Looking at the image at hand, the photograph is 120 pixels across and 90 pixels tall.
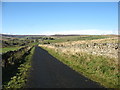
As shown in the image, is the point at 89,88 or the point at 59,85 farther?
the point at 59,85

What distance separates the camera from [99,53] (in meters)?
20.9

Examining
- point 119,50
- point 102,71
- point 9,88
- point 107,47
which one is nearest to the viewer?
point 9,88

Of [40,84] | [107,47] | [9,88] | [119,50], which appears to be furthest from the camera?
[107,47]

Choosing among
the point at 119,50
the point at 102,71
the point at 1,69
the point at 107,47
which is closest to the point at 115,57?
the point at 119,50

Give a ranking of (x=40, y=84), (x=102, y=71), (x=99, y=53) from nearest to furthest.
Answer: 1. (x=40, y=84)
2. (x=102, y=71)
3. (x=99, y=53)

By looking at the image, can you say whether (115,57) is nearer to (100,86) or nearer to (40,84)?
(100,86)

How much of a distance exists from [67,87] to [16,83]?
3.75m

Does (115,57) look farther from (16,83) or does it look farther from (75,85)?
(16,83)

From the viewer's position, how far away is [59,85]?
1136 cm

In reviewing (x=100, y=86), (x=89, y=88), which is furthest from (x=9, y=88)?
(x=100, y=86)

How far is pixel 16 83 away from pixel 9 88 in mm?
1117

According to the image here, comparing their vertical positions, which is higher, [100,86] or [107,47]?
[107,47]

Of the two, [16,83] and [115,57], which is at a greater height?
[115,57]

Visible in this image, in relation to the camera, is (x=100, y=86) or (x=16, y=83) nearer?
(x=100, y=86)
